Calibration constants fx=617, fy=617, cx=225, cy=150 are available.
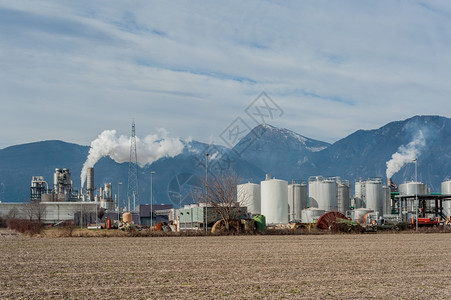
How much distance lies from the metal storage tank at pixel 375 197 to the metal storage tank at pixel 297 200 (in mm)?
10124

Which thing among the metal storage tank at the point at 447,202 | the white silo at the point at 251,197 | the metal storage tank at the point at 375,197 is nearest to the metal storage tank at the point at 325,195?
the metal storage tank at the point at 375,197

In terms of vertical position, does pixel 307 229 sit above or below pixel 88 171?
below

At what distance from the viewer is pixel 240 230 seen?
55188 mm

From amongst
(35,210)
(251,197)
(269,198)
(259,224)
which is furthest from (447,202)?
(35,210)

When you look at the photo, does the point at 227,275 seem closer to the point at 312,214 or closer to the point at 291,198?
the point at 312,214

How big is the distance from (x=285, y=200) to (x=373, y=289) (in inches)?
2791

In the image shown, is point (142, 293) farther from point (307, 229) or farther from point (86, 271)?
point (307, 229)

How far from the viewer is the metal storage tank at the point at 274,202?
86106 mm

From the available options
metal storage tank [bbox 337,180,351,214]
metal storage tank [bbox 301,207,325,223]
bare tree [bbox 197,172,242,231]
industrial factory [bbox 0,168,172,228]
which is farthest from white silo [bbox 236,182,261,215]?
bare tree [bbox 197,172,242,231]

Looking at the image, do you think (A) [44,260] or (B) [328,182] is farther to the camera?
(B) [328,182]

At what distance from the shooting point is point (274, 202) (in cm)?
8688

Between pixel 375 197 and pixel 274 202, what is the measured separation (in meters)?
20.1

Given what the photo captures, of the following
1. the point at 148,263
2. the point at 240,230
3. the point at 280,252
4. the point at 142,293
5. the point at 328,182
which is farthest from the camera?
the point at 328,182

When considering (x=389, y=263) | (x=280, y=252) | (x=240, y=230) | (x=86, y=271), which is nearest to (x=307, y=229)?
(x=240, y=230)
